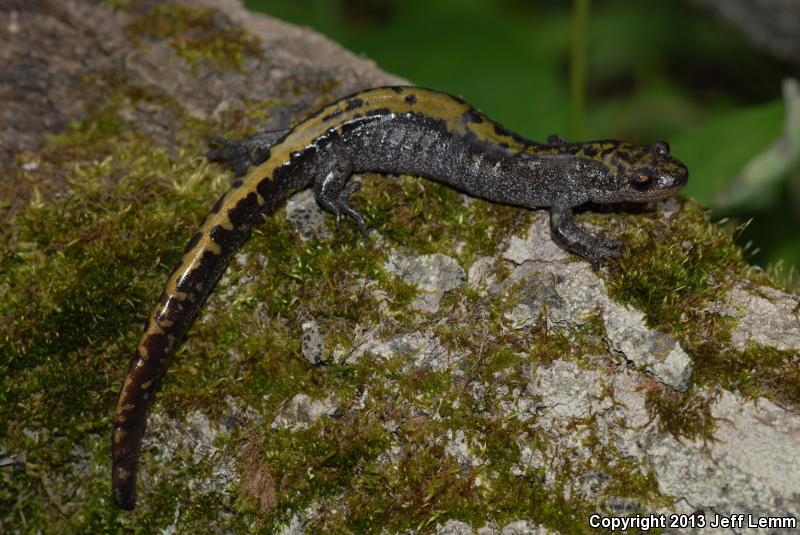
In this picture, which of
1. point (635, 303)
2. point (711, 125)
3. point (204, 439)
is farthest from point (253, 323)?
point (711, 125)

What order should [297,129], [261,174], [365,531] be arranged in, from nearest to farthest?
[365,531] → [261,174] → [297,129]

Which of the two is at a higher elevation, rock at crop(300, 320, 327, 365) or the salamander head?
the salamander head

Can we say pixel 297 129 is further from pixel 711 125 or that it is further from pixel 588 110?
pixel 588 110

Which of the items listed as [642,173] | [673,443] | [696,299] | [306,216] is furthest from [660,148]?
[306,216]

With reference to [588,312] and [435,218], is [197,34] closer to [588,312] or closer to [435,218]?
[435,218]

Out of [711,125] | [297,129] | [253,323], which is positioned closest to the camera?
[253,323]

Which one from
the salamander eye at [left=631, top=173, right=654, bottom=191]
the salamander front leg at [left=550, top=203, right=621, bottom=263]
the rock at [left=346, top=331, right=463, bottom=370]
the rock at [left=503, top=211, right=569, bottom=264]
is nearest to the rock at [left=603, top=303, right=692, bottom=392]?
the salamander front leg at [left=550, top=203, right=621, bottom=263]

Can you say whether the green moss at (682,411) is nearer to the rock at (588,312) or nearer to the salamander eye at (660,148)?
the rock at (588,312)

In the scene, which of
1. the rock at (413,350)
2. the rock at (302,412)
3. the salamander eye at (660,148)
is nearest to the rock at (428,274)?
the rock at (413,350)

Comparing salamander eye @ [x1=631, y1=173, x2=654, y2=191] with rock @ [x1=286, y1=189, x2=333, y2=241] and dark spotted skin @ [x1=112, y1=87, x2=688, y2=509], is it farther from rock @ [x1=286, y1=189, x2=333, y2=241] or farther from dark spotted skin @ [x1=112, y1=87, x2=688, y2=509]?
rock @ [x1=286, y1=189, x2=333, y2=241]
